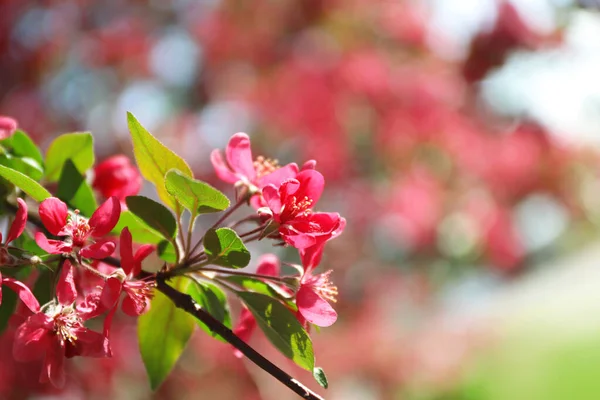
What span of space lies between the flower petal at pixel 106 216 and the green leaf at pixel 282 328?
123mm

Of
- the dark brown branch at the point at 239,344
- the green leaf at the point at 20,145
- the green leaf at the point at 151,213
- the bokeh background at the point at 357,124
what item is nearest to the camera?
the dark brown branch at the point at 239,344

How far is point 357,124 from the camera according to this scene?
354 cm

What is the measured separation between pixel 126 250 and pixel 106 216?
3 centimetres

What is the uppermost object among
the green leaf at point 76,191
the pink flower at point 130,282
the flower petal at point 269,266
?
the pink flower at point 130,282

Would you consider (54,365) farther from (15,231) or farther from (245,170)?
(245,170)

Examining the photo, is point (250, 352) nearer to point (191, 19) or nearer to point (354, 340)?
point (191, 19)

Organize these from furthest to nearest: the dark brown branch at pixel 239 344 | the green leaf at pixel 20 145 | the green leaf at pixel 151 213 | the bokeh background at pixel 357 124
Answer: the bokeh background at pixel 357 124
the green leaf at pixel 20 145
the green leaf at pixel 151 213
the dark brown branch at pixel 239 344

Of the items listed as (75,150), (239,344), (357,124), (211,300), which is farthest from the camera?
(357,124)

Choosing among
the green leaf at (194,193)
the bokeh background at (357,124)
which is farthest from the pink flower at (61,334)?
the bokeh background at (357,124)

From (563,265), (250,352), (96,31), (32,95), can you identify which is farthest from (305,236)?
(563,265)

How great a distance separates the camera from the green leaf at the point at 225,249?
54 cm

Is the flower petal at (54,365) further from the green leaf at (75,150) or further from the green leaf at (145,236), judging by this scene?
the green leaf at (75,150)

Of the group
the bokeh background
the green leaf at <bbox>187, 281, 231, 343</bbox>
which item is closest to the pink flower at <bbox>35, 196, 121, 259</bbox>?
the green leaf at <bbox>187, 281, 231, 343</bbox>

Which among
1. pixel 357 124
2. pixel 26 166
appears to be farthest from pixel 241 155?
pixel 357 124
